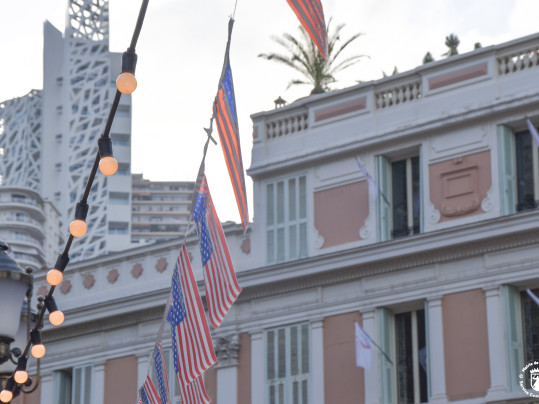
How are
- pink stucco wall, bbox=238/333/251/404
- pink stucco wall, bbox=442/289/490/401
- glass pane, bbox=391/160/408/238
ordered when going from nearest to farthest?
pink stucco wall, bbox=442/289/490/401 → glass pane, bbox=391/160/408/238 → pink stucco wall, bbox=238/333/251/404

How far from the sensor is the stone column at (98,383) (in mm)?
35312

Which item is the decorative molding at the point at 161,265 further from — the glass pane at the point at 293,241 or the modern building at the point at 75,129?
the modern building at the point at 75,129

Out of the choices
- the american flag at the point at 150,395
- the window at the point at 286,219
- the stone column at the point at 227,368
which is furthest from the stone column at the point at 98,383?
the american flag at the point at 150,395

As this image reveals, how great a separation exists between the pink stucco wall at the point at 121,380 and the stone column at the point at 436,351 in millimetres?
7910

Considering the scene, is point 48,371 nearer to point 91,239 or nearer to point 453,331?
point 453,331

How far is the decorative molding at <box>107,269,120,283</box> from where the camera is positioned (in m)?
35.9

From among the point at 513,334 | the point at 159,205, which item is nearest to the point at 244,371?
the point at 513,334

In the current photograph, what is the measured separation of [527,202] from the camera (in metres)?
29.7

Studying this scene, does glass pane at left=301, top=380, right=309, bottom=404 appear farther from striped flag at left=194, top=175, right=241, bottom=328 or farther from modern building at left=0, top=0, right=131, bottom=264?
modern building at left=0, top=0, right=131, bottom=264

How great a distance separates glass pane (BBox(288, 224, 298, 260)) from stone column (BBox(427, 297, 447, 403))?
3.74 metres

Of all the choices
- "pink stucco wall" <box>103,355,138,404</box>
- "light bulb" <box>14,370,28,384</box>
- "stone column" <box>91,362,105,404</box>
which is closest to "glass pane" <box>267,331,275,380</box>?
"pink stucco wall" <box>103,355,138,404</box>

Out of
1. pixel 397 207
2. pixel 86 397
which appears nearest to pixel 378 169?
pixel 397 207

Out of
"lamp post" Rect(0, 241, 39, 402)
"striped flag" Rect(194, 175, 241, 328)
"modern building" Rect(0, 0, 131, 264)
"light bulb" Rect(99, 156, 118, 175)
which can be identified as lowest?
"lamp post" Rect(0, 241, 39, 402)

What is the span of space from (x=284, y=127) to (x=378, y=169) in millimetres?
2988
